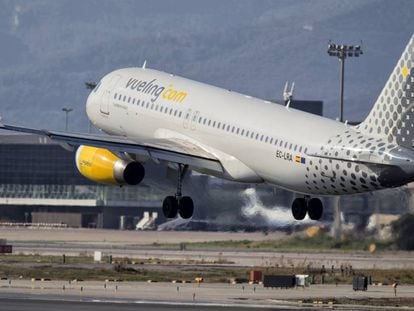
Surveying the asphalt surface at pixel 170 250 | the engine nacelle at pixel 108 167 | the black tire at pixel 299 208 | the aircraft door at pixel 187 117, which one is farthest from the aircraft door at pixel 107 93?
the asphalt surface at pixel 170 250

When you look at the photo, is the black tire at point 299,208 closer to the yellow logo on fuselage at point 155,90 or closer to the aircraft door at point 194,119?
the aircraft door at point 194,119

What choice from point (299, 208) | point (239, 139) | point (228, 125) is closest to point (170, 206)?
point (228, 125)

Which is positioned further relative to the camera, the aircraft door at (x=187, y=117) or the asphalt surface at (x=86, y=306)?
the aircraft door at (x=187, y=117)

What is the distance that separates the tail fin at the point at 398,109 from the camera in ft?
274

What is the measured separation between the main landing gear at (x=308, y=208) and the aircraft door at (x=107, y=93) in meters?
13.8

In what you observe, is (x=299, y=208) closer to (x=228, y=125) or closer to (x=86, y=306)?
(x=228, y=125)

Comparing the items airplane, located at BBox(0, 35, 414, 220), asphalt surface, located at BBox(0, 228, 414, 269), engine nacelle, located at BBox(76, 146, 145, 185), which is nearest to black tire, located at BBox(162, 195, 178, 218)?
airplane, located at BBox(0, 35, 414, 220)

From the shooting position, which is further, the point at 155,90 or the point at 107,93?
the point at 107,93

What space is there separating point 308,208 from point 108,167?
36.3 feet

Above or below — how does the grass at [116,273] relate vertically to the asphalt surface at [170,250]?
below

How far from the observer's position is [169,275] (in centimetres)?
11200

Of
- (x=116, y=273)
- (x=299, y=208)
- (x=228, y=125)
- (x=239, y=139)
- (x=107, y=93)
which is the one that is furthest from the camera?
(x=116, y=273)

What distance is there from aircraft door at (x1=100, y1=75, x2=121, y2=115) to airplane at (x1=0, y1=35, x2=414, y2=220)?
0.08 metres

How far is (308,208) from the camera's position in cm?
9256
